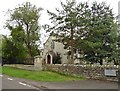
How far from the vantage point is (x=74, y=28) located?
1403 inches

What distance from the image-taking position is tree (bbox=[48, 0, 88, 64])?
115 feet

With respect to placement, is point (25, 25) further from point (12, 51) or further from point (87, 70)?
point (87, 70)

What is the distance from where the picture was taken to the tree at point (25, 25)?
4884 centimetres

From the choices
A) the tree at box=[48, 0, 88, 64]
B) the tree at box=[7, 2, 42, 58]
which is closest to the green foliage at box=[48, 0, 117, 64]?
the tree at box=[48, 0, 88, 64]

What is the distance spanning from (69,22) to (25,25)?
1681 cm

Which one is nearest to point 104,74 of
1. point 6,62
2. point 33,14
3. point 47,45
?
point 33,14

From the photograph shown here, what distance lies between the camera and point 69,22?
34906 mm

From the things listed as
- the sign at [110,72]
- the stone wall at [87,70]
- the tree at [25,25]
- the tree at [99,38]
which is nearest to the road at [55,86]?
the sign at [110,72]

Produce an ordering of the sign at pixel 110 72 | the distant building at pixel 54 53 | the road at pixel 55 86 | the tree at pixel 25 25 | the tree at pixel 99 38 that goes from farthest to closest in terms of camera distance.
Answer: the distant building at pixel 54 53, the tree at pixel 25 25, the tree at pixel 99 38, the sign at pixel 110 72, the road at pixel 55 86

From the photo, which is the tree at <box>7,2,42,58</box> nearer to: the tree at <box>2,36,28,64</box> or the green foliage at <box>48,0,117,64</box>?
the tree at <box>2,36,28,64</box>

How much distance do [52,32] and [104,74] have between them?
12.6 m

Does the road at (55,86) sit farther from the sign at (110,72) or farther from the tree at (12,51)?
the tree at (12,51)

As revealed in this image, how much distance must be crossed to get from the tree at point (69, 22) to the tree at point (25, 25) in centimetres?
1280

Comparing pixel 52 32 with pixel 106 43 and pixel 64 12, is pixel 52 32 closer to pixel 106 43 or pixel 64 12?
pixel 64 12
